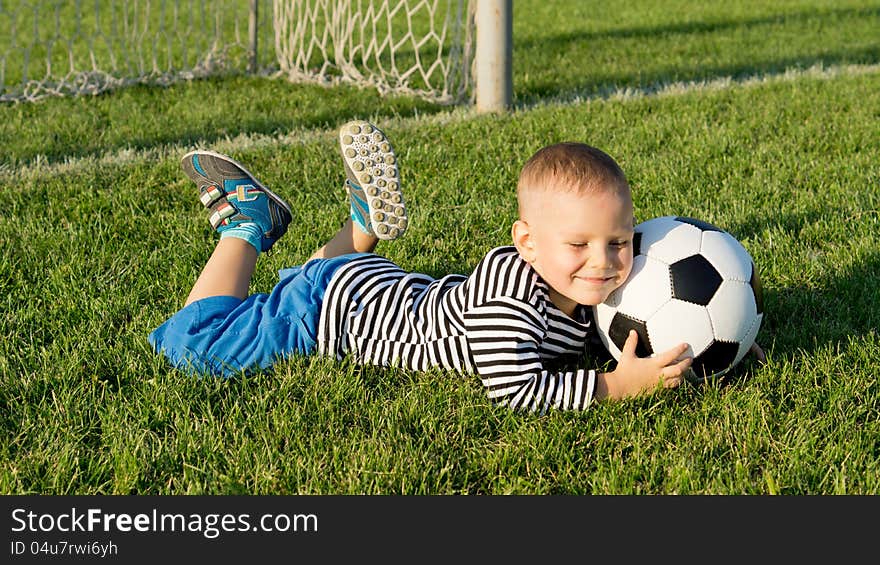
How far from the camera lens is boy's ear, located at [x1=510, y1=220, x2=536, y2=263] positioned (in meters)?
2.79

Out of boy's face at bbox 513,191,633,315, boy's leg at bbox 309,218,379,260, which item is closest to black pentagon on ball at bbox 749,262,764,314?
boy's face at bbox 513,191,633,315

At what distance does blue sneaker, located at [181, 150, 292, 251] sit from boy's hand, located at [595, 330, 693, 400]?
146cm

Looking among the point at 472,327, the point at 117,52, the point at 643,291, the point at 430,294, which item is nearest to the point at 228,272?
the point at 430,294

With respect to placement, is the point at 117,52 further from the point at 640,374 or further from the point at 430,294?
the point at 640,374

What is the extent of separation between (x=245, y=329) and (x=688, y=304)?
138 centimetres

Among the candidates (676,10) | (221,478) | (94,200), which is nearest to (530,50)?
(676,10)

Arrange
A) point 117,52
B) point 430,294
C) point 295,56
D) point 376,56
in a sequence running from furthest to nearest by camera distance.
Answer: point 117,52 → point 295,56 → point 376,56 → point 430,294

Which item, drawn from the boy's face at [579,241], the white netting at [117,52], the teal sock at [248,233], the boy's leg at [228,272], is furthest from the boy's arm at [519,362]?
the white netting at [117,52]

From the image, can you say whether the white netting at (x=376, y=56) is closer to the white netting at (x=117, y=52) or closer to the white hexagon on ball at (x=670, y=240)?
the white netting at (x=117, y=52)

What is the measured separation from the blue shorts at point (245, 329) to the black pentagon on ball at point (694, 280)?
1136 millimetres

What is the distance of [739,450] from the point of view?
2625 mm

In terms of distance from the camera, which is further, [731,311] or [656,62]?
[656,62]

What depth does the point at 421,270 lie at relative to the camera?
3881 millimetres

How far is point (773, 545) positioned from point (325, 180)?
3.32 metres
